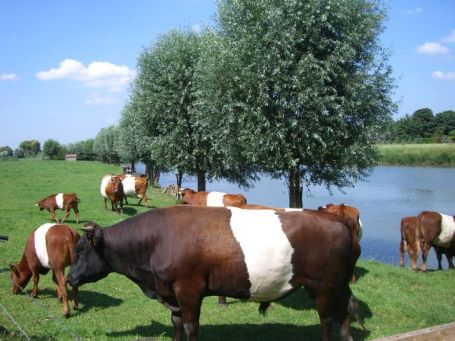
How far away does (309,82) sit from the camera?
14.6 meters

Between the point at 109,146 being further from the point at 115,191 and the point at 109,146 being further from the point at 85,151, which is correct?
the point at 115,191

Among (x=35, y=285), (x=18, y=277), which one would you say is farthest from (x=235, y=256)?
(x=18, y=277)

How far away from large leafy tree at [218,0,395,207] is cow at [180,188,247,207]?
5.82 ft

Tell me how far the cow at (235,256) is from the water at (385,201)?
11.3 metres

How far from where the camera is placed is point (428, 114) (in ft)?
434

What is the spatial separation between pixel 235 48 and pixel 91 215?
10302 millimetres

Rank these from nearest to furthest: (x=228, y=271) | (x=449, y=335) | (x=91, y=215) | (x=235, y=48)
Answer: (x=449, y=335)
(x=228, y=271)
(x=235, y=48)
(x=91, y=215)

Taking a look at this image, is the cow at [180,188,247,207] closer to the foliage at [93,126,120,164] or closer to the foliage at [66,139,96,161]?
the foliage at [93,126,120,164]

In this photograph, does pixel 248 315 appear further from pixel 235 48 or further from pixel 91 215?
pixel 91 215

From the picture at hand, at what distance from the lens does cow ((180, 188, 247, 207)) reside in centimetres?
1458

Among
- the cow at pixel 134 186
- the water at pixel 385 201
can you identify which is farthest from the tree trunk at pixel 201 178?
the water at pixel 385 201

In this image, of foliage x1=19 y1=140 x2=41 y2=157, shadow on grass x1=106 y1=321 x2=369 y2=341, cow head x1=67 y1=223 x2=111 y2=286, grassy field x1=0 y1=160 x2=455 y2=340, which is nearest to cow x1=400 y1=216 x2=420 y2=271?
grassy field x1=0 y1=160 x2=455 y2=340

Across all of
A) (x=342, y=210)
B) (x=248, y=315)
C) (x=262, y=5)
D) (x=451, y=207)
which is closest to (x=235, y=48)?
(x=262, y=5)

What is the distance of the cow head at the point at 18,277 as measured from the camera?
9.52 metres
